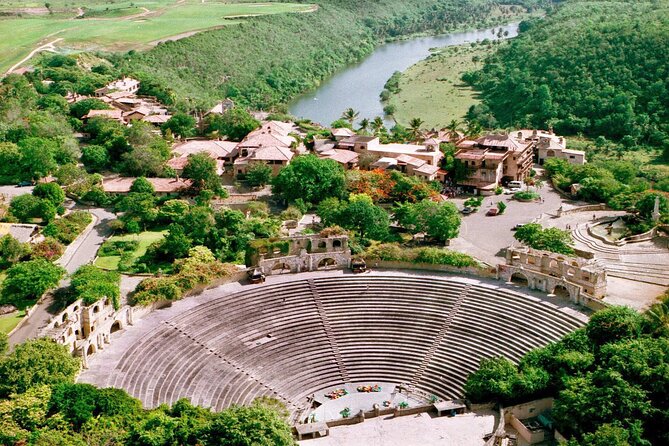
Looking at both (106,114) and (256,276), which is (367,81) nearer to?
(106,114)

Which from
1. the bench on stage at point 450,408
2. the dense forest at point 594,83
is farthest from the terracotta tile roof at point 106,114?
the bench on stage at point 450,408

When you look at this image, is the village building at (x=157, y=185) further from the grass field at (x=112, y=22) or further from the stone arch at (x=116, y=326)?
the grass field at (x=112, y=22)

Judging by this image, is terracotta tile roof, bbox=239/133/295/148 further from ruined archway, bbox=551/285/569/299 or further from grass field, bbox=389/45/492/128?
ruined archway, bbox=551/285/569/299

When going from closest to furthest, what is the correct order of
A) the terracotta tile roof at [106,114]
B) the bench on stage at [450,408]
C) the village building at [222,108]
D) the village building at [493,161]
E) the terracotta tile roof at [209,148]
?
the bench on stage at [450,408], the village building at [493,161], the terracotta tile roof at [209,148], the terracotta tile roof at [106,114], the village building at [222,108]

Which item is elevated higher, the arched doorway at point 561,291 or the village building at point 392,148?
the village building at point 392,148

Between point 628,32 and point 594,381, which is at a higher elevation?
point 628,32

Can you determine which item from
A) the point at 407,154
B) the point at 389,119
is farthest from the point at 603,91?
the point at 407,154

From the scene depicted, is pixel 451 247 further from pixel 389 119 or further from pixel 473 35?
pixel 473 35
